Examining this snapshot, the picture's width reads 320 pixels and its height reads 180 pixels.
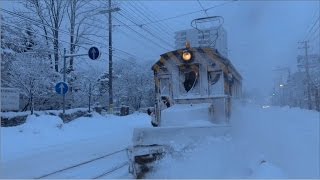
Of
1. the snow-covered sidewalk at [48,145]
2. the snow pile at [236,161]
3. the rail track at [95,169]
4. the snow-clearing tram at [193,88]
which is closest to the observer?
the snow pile at [236,161]

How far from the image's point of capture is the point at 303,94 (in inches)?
3167

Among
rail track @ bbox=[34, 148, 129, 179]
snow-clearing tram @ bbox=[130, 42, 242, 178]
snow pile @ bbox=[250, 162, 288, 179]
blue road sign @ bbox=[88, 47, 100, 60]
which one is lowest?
rail track @ bbox=[34, 148, 129, 179]

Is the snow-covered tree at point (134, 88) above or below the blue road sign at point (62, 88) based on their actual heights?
above

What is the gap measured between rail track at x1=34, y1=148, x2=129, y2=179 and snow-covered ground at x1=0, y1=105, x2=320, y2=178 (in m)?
0.13

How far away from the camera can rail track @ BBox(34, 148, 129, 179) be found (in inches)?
375

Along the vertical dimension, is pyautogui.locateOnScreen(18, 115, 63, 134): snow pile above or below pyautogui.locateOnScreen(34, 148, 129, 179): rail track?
above

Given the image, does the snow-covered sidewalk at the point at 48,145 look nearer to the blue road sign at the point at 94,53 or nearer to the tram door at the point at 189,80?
the tram door at the point at 189,80

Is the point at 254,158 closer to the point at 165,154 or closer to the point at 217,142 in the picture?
the point at 217,142

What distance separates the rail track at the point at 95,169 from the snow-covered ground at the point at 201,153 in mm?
125

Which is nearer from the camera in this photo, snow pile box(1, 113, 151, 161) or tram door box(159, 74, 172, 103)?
tram door box(159, 74, 172, 103)

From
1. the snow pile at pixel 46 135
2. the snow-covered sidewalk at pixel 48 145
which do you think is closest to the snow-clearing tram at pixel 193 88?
the snow-covered sidewalk at pixel 48 145

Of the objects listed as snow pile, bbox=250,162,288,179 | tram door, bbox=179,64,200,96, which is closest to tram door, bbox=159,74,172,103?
tram door, bbox=179,64,200,96

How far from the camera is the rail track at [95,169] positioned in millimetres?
9519

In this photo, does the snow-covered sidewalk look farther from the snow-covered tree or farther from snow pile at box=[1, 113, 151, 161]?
the snow-covered tree
